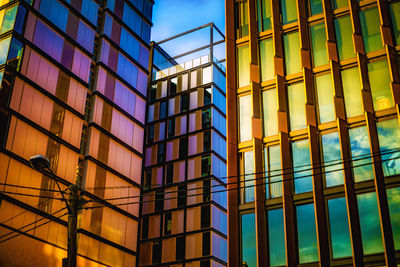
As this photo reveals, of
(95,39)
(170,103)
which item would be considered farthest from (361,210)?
(170,103)

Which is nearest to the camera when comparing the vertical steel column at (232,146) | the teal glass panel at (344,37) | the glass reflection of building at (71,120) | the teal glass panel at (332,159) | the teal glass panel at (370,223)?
the teal glass panel at (370,223)

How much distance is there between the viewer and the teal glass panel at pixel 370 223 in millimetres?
24547

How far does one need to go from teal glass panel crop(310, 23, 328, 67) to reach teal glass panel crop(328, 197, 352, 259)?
885 cm

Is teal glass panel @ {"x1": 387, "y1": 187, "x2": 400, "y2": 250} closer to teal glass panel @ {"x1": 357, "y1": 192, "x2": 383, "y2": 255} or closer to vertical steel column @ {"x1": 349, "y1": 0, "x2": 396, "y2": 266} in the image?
vertical steel column @ {"x1": 349, "y1": 0, "x2": 396, "y2": 266}

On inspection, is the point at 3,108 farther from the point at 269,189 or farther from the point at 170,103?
the point at 170,103

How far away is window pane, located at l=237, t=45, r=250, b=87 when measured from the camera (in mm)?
32844

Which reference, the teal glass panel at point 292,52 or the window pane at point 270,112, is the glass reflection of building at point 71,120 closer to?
the window pane at point 270,112

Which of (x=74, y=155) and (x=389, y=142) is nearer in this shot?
(x=389, y=142)

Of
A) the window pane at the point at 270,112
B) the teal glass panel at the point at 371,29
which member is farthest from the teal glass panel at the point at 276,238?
the teal glass panel at the point at 371,29

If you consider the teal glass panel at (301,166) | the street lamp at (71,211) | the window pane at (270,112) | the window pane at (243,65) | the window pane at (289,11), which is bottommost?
the street lamp at (71,211)

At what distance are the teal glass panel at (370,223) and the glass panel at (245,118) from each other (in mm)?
7737

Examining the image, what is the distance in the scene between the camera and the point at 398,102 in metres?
27.2

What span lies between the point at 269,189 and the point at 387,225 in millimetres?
6572

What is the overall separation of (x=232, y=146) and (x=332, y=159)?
5958 mm
